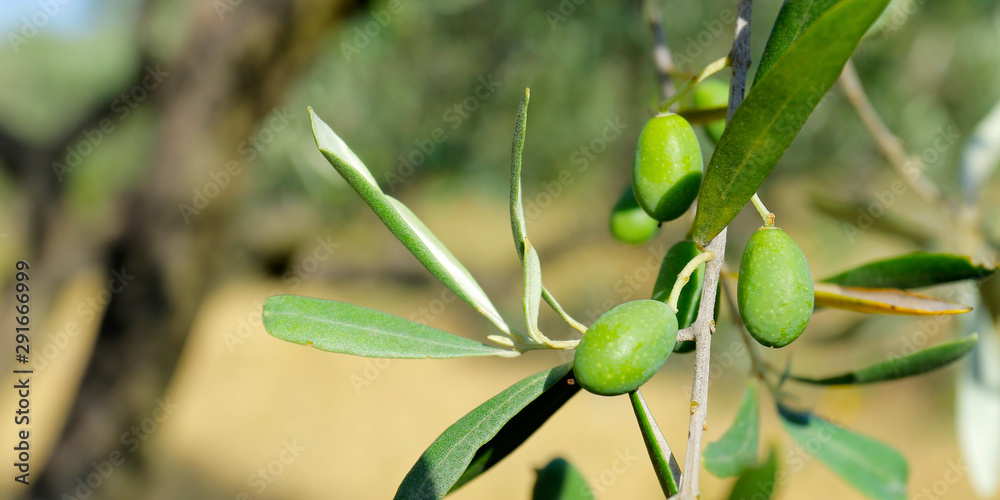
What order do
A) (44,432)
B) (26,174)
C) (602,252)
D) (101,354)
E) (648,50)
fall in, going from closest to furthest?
(101,354), (26,174), (648,50), (44,432), (602,252)

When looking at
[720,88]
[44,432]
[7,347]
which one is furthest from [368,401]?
[720,88]

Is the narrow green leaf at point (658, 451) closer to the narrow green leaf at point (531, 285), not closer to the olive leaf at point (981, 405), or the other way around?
the narrow green leaf at point (531, 285)

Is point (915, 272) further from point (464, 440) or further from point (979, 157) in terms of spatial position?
point (979, 157)

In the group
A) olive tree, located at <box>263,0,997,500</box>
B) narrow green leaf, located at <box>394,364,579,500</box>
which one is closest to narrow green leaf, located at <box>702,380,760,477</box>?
olive tree, located at <box>263,0,997,500</box>

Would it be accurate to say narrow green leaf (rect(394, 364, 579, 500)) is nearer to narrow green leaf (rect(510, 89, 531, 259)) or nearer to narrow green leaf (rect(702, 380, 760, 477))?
narrow green leaf (rect(510, 89, 531, 259))

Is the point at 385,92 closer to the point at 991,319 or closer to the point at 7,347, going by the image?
the point at 7,347
